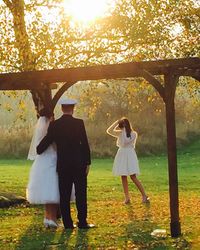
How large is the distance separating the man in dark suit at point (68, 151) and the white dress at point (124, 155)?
161 inches

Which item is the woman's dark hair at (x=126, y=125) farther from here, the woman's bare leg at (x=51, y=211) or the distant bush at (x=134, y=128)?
the distant bush at (x=134, y=128)

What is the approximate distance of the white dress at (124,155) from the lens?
15148 mm

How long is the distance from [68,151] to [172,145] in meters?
1.73

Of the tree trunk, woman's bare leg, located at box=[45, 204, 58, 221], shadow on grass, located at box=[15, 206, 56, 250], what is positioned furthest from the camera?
the tree trunk

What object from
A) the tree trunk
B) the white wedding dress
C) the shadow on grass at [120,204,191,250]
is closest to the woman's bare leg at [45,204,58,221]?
the white wedding dress

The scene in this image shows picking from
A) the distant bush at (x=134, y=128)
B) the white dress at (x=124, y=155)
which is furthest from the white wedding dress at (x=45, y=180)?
the distant bush at (x=134, y=128)

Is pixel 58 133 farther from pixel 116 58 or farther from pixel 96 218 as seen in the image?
pixel 116 58

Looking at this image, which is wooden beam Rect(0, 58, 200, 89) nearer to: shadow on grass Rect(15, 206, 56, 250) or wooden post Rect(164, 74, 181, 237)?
wooden post Rect(164, 74, 181, 237)

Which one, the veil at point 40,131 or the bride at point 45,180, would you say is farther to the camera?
the veil at point 40,131

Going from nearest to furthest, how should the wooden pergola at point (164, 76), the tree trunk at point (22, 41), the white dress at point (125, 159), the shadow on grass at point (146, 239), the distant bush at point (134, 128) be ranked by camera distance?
the shadow on grass at point (146, 239) → the wooden pergola at point (164, 76) → the white dress at point (125, 159) → the tree trunk at point (22, 41) → the distant bush at point (134, 128)

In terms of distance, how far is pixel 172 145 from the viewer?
408 inches

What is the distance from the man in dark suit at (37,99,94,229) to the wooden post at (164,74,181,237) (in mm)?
1498

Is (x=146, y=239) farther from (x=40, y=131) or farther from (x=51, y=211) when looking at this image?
(x=40, y=131)

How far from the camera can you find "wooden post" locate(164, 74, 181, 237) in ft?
33.7
